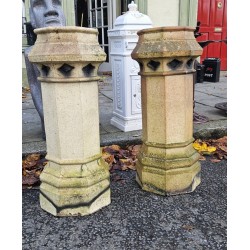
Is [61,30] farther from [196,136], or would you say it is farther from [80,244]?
[196,136]

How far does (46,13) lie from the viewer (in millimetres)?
2543

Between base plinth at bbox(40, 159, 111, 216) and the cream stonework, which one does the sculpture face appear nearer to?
the cream stonework

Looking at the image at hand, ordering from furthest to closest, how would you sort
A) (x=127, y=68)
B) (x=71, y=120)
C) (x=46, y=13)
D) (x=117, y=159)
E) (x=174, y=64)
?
(x=127, y=68)
(x=117, y=159)
(x=46, y=13)
(x=174, y=64)
(x=71, y=120)

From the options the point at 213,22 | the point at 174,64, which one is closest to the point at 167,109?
the point at 174,64

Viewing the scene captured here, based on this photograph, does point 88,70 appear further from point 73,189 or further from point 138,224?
point 138,224

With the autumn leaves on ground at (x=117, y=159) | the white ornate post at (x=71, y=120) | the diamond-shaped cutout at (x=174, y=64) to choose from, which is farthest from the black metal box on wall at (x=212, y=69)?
the white ornate post at (x=71, y=120)

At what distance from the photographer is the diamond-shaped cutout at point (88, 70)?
1913 mm

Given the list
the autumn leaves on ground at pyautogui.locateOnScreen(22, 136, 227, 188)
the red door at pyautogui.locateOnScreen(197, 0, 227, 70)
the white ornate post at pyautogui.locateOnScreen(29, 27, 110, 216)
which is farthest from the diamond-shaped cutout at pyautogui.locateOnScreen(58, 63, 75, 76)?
the red door at pyautogui.locateOnScreen(197, 0, 227, 70)

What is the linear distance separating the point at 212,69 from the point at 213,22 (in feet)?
13.6

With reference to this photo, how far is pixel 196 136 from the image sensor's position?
3.43 metres

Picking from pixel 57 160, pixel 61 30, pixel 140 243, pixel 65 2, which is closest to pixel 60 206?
pixel 57 160

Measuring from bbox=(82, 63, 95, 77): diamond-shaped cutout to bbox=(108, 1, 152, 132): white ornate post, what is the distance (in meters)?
1.37

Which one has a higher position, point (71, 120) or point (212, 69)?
point (212, 69)

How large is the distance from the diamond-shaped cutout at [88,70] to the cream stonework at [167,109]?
366 mm
